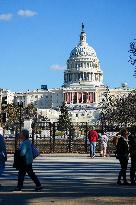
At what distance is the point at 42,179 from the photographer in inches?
682

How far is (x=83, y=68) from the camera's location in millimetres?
192250

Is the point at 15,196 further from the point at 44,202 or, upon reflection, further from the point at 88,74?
the point at 88,74

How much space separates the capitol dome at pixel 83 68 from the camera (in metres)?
192

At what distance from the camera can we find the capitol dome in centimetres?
19225

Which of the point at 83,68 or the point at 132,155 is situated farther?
the point at 83,68

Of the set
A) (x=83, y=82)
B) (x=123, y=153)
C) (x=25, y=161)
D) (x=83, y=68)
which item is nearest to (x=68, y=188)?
(x=25, y=161)

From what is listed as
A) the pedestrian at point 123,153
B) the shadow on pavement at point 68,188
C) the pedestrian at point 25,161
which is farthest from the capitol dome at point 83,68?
the pedestrian at point 25,161

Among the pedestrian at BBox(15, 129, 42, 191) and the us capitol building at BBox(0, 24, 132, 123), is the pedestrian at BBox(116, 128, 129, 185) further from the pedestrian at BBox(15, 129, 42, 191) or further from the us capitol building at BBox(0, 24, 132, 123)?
the us capitol building at BBox(0, 24, 132, 123)

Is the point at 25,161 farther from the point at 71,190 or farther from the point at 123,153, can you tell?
the point at 123,153

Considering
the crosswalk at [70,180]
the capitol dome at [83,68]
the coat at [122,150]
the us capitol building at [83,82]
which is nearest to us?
the crosswalk at [70,180]

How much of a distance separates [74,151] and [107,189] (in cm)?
2354

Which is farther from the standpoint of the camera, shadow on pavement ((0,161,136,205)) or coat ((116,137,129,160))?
coat ((116,137,129,160))

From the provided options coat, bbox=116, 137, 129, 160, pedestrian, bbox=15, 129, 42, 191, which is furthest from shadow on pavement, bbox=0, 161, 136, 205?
coat, bbox=116, 137, 129, 160

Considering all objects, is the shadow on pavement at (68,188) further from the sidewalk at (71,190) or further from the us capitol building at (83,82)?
the us capitol building at (83,82)
